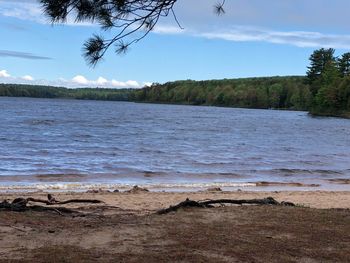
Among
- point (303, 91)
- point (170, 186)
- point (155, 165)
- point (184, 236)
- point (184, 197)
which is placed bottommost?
point (155, 165)

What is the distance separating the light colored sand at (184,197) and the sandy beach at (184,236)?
3.20m

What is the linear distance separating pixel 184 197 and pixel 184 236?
700cm

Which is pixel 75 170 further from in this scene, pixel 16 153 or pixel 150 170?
pixel 16 153

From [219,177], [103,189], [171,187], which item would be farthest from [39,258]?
[219,177]

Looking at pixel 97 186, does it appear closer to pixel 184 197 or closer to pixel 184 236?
pixel 184 197

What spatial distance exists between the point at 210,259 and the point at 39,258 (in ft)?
5.86

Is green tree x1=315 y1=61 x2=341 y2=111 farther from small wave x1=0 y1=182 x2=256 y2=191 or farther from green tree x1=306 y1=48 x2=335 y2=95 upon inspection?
small wave x1=0 y1=182 x2=256 y2=191

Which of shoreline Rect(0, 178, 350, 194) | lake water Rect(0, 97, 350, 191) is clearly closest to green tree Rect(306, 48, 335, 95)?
lake water Rect(0, 97, 350, 191)

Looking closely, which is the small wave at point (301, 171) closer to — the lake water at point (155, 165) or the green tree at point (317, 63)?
the lake water at point (155, 165)

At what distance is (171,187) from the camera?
650 inches

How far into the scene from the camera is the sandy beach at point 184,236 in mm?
5660

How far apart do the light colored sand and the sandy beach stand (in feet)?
10.5

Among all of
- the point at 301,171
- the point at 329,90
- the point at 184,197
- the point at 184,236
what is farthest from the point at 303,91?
the point at 184,236

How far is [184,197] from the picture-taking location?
1351 centimetres
